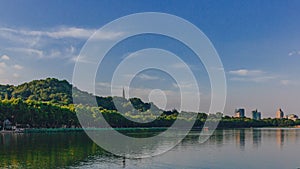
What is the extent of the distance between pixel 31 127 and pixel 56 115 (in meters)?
6.27

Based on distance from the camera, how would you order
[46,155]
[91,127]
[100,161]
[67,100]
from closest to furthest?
[100,161] → [46,155] → [91,127] → [67,100]

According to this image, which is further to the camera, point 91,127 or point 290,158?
point 91,127

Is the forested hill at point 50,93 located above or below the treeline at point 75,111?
above

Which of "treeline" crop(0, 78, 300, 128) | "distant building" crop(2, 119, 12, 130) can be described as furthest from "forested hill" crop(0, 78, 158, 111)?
"distant building" crop(2, 119, 12, 130)

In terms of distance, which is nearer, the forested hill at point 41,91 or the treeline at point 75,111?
the treeline at point 75,111

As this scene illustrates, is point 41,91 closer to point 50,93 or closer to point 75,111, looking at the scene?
point 50,93

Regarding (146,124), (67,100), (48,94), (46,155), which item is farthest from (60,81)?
(46,155)

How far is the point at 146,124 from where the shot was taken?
115m

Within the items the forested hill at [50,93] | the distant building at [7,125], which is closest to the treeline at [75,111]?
the forested hill at [50,93]

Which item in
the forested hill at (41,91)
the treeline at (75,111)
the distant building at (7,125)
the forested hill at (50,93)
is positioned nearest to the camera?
the distant building at (7,125)

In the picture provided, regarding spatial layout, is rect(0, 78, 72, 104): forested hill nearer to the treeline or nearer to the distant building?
the treeline

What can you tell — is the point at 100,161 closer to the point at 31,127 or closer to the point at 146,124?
the point at 31,127

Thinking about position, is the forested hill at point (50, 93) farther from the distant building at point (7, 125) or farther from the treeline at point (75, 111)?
the distant building at point (7, 125)

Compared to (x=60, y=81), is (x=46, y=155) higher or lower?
lower
